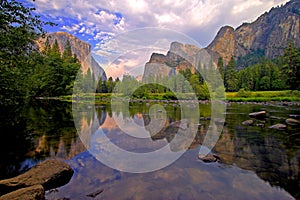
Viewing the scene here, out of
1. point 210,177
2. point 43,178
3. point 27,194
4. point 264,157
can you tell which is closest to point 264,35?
point 264,157

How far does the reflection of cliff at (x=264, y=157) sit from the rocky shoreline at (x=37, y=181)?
4868 millimetres

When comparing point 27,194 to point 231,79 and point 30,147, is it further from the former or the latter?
point 231,79


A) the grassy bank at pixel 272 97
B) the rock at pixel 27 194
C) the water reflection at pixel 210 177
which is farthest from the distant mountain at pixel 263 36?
the rock at pixel 27 194

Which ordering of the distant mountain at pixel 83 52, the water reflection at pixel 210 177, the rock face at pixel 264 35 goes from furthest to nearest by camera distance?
the rock face at pixel 264 35
the distant mountain at pixel 83 52
the water reflection at pixel 210 177

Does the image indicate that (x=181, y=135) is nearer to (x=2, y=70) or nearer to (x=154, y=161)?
(x=154, y=161)

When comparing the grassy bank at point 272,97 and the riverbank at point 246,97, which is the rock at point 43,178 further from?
the grassy bank at point 272,97

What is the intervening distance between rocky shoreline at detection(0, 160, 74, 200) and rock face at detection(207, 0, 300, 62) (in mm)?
151314

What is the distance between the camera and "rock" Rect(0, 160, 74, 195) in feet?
14.9

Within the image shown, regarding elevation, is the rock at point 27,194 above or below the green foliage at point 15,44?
below

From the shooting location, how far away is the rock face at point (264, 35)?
147 metres

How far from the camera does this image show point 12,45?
8258 mm

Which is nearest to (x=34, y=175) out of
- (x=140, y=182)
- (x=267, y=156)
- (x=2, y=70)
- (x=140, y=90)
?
(x=140, y=182)

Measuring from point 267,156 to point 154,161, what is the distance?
3.84 m

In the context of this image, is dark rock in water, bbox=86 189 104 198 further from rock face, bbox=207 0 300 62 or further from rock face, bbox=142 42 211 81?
rock face, bbox=207 0 300 62
